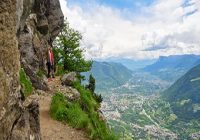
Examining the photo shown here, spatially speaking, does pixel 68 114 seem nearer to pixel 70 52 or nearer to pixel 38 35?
pixel 38 35

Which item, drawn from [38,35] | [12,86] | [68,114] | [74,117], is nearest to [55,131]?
[74,117]

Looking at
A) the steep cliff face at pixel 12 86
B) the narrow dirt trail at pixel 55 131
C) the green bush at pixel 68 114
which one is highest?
the steep cliff face at pixel 12 86

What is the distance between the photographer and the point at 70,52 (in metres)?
Answer: 88.1

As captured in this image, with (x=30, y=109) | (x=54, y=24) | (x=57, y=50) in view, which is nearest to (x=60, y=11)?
(x=54, y=24)

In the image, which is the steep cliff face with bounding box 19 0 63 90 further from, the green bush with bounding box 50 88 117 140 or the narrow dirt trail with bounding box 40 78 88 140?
the narrow dirt trail with bounding box 40 78 88 140

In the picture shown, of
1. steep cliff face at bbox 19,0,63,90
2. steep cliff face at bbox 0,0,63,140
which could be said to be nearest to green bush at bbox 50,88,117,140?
steep cliff face at bbox 19,0,63,90

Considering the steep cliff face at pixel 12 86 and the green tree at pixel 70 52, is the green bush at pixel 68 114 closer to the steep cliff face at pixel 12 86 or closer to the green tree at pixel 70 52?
the steep cliff face at pixel 12 86

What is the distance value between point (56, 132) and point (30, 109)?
1109 cm

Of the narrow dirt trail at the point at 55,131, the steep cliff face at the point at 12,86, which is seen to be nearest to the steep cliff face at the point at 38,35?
the narrow dirt trail at the point at 55,131

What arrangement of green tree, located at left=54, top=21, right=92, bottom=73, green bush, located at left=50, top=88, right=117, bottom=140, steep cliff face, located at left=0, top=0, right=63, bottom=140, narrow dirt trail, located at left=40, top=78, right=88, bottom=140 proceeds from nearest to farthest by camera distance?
1. steep cliff face, located at left=0, top=0, right=63, bottom=140
2. narrow dirt trail, located at left=40, top=78, right=88, bottom=140
3. green bush, located at left=50, top=88, right=117, bottom=140
4. green tree, located at left=54, top=21, right=92, bottom=73

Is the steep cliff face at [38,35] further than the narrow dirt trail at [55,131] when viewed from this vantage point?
Yes

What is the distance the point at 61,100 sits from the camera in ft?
109

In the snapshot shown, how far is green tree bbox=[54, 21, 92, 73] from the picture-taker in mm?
84844

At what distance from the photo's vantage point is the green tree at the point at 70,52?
8484cm
